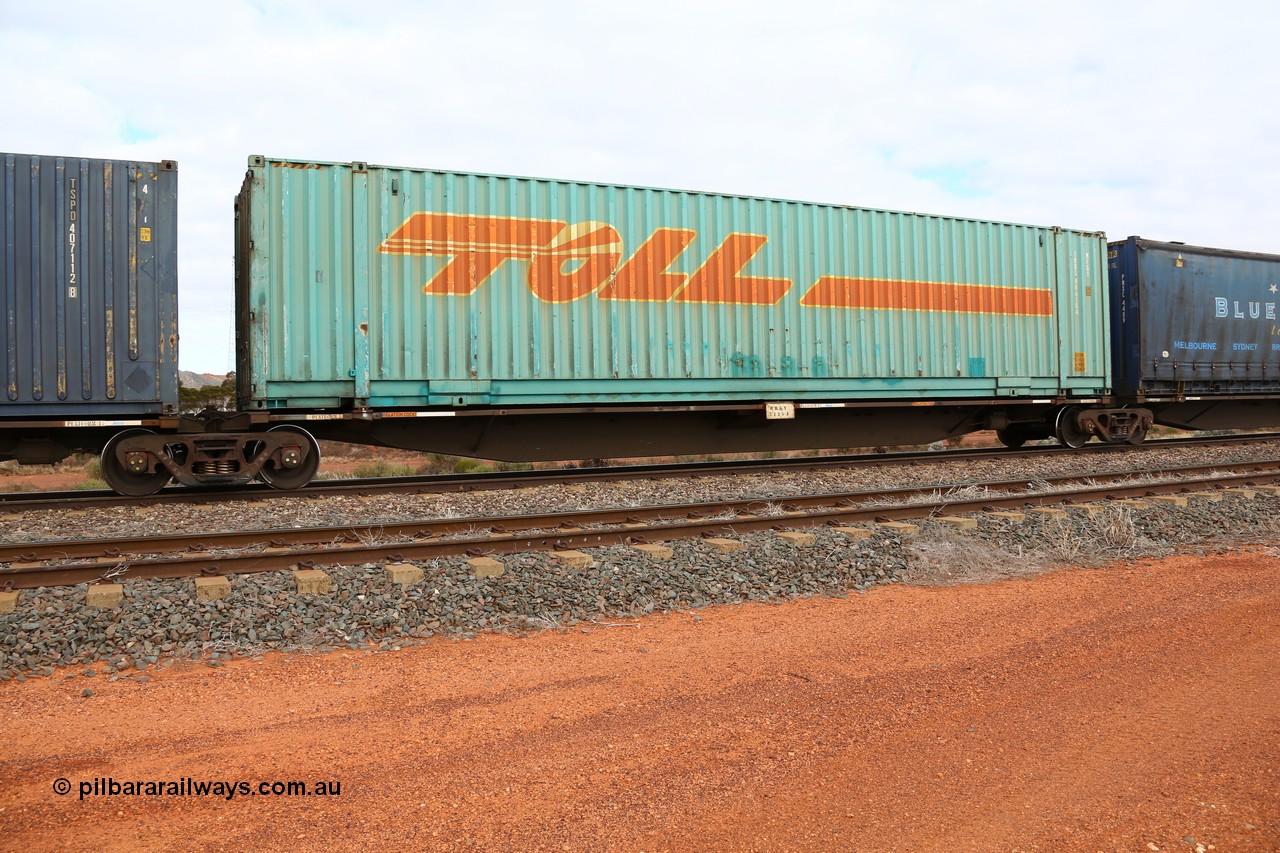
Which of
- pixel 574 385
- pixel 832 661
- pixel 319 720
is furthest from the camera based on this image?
pixel 574 385

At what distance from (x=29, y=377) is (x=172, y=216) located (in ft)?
6.67

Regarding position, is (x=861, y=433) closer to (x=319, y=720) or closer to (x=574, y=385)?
(x=574, y=385)

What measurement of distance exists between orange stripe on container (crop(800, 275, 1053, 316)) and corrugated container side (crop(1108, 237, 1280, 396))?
2.15 meters

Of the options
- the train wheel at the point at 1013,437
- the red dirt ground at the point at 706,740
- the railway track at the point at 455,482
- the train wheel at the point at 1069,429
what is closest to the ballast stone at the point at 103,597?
the red dirt ground at the point at 706,740

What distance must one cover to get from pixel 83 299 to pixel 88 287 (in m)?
0.13

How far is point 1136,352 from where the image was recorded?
45.0 ft

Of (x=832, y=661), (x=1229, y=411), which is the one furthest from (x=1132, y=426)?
(x=832, y=661)

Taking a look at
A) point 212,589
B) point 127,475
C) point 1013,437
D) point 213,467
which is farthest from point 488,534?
point 1013,437

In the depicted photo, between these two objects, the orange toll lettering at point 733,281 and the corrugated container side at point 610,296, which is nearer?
the corrugated container side at point 610,296

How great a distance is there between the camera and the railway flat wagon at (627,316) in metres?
8.95

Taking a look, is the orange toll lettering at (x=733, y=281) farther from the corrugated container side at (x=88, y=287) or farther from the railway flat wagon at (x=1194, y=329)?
the railway flat wagon at (x=1194, y=329)

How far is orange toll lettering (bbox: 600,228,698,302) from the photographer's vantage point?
33.0ft

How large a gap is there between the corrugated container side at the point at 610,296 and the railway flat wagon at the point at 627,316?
0.07ft

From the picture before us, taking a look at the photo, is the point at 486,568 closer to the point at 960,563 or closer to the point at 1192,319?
the point at 960,563
